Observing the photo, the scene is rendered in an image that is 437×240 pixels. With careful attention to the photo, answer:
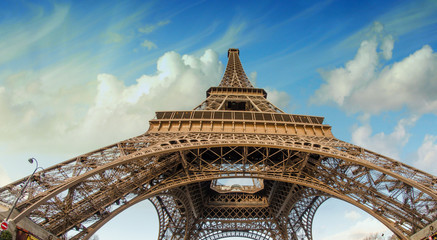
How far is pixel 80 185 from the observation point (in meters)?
16.2

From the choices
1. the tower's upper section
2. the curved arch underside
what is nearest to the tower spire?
the tower's upper section

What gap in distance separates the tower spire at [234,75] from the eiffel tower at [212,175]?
31.6ft

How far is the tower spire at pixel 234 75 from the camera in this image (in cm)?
4334

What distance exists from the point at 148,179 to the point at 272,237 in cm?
2327

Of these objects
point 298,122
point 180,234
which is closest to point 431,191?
point 298,122

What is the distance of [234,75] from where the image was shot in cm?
4600

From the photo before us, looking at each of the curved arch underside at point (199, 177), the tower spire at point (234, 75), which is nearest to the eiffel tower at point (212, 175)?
the curved arch underside at point (199, 177)

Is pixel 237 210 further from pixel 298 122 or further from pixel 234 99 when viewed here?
pixel 298 122

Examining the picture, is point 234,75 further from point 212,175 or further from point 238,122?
point 212,175

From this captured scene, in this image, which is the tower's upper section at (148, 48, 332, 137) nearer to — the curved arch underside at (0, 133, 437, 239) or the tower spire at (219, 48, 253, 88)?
the curved arch underside at (0, 133, 437, 239)

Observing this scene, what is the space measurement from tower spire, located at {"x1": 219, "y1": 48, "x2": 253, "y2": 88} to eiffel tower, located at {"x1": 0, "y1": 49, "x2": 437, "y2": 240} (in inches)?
379

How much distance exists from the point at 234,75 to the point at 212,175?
27418 mm

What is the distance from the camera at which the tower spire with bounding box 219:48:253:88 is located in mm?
43344

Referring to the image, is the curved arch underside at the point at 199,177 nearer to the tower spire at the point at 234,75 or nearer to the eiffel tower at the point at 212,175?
the eiffel tower at the point at 212,175
